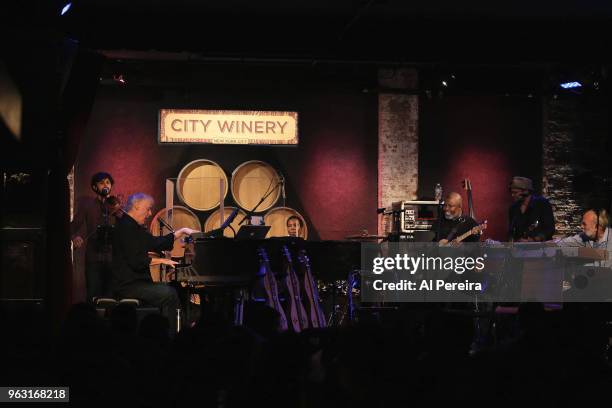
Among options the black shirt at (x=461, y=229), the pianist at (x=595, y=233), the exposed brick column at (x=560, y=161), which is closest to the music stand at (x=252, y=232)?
the black shirt at (x=461, y=229)

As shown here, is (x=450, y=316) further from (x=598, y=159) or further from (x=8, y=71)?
(x=598, y=159)

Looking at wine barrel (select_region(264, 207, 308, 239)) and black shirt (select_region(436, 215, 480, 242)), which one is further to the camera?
wine barrel (select_region(264, 207, 308, 239))

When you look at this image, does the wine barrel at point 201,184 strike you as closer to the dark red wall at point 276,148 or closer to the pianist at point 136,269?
the dark red wall at point 276,148

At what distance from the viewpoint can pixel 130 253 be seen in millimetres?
8172

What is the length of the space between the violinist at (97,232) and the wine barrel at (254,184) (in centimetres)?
295

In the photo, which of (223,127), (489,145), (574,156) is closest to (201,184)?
(223,127)

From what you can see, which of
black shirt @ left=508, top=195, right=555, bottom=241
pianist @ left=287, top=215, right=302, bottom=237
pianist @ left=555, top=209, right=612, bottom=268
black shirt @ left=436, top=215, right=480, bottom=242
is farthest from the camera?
pianist @ left=287, top=215, right=302, bottom=237

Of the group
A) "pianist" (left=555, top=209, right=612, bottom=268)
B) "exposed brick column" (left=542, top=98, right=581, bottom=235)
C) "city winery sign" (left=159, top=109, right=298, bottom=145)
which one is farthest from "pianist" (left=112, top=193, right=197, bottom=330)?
"exposed brick column" (left=542, top=98, right=581, bottom=235)

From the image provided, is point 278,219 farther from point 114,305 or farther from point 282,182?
point 114,305

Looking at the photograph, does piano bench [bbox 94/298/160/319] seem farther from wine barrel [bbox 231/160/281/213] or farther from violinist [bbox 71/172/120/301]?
wine barrel [bbox 231/160/281/213]

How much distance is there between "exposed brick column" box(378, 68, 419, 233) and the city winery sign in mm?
1348

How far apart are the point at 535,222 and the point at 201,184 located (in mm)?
4736

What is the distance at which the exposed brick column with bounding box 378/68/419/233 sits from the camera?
12758mm

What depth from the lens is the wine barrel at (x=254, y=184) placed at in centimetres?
1227
